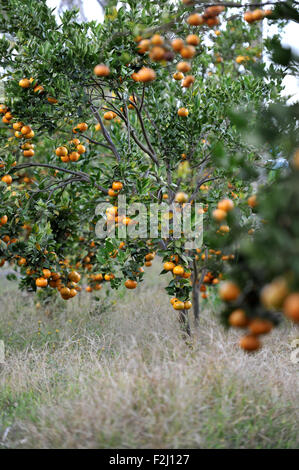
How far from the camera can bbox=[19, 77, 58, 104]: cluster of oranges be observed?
2.79 meters

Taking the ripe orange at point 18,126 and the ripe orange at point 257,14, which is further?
the ripe orange at point 18,126

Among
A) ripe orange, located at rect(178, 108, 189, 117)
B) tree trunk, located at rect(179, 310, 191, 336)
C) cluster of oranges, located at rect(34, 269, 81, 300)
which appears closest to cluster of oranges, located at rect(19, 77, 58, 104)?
ripe orange, located at rect(178, 108, 189, 117)

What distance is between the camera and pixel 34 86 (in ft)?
9.41

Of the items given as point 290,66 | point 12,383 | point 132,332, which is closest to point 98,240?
point 132,332

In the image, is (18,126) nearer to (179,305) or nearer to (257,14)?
(179,305)

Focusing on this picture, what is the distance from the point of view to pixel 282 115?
1.75m

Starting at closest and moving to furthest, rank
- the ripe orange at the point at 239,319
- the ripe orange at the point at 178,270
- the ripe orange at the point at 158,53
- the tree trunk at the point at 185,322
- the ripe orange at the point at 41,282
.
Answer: the ripe orange at the point at 239,319 → the ripe orange at the point at 158,53 → the ripe orange at the point at 178,270 → the ripe orange at the point at 41,282 → the tree trunk at the point at 185,322

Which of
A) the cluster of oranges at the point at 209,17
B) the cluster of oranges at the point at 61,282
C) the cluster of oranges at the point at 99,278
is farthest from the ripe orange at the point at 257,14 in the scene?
the cluster of oranges at the point at 61,282

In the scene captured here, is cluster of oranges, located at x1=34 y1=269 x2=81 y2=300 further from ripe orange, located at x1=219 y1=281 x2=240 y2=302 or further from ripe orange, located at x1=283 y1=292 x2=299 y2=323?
ripe orange, located at x1=283 y1=292 x2=299 y2=323

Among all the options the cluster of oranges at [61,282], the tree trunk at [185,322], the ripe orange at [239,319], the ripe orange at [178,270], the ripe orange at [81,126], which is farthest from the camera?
the tree trunk at [185,322]

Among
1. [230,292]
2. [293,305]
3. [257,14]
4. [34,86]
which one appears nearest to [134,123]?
[34,86]

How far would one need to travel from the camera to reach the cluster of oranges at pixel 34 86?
2789 millimetres

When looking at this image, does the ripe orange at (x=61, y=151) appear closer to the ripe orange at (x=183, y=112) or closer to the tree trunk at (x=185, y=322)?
the ripe orange at (x=183, y=112)
